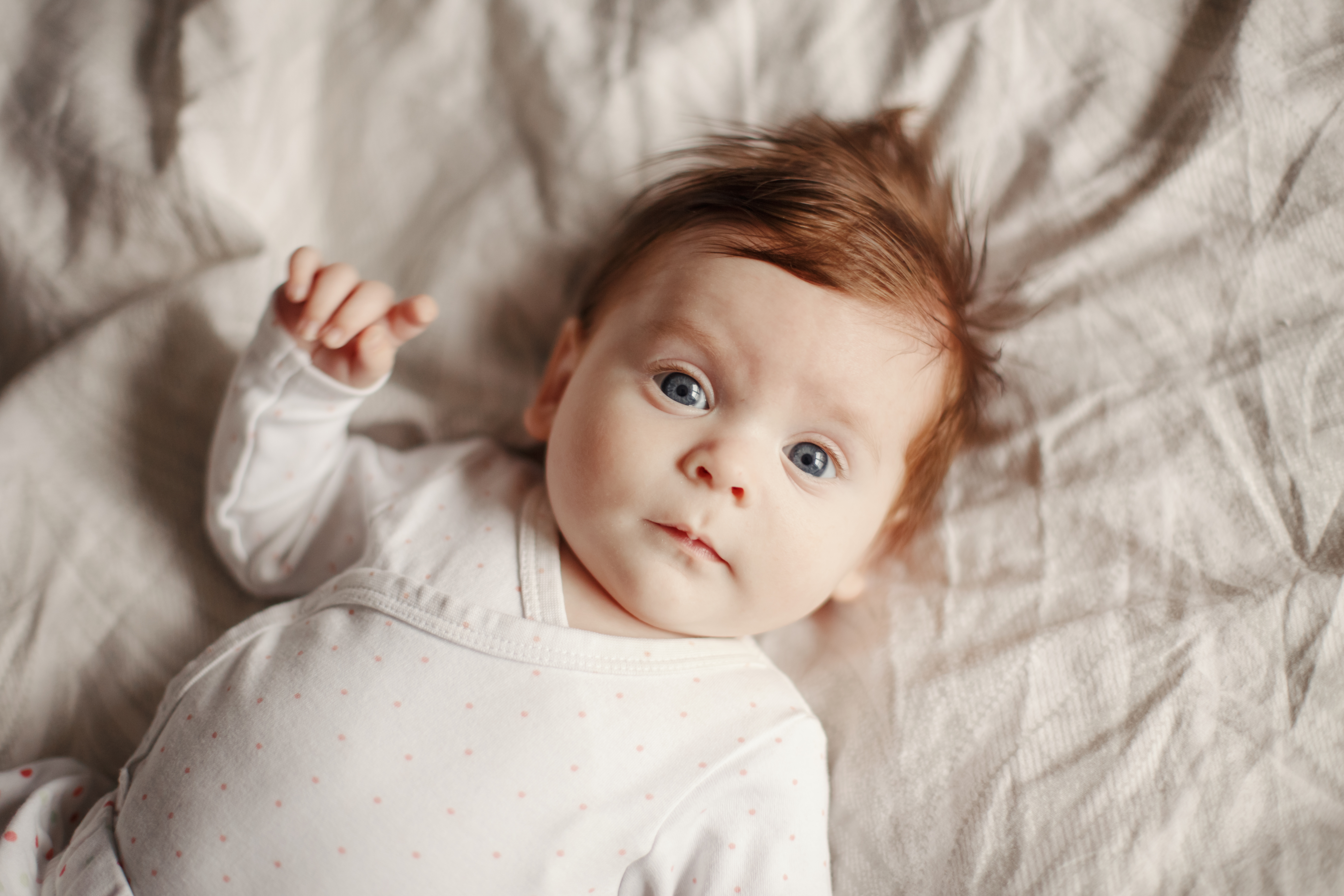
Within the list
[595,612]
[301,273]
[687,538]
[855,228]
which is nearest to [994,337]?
[855,228]

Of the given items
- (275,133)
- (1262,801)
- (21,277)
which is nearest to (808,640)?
(1262,801)

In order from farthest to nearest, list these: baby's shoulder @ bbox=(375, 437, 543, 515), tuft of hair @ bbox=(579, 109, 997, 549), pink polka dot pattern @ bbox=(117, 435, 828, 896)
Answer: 1. baby's shoulder @ bbox=(375, 437, 543, 515)
2. tuft of hair @ bbox=(579, 109, 997, 549)
3. pink polka dot pattern @ bbox=(117, 435, 828, 896)

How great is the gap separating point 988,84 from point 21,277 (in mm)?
1385

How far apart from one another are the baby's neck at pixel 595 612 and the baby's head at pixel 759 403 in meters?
0.01

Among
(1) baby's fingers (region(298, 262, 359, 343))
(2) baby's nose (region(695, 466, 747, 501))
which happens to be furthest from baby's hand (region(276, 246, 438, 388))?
(2) baby's nose (region(695, 466, 747, 501))

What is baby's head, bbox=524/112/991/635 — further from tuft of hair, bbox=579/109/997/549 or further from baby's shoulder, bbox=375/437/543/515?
baby's shoulder, bbox=375/437/543/515

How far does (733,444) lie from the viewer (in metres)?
0.86

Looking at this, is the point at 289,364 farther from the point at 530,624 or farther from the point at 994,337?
the point at 994,337

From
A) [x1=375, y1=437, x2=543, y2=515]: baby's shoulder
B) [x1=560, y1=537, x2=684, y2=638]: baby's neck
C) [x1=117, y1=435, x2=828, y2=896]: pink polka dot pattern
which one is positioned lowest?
[x1=117, y1=435, x2=828, y2=896]: pink polka dot pattern

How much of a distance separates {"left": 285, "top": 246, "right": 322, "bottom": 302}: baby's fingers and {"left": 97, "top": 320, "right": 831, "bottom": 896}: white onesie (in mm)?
89

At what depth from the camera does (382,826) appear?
84 centimetres

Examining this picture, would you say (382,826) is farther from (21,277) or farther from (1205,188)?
(1205,188)

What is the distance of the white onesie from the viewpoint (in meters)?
0.84

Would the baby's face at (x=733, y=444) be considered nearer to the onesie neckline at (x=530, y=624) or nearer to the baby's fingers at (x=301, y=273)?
the onesie neckline at (x=530, y=624)
